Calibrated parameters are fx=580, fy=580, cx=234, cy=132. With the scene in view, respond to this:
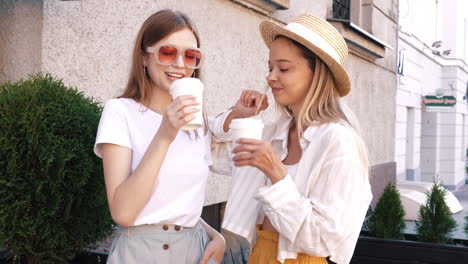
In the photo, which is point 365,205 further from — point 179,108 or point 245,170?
point 179,108

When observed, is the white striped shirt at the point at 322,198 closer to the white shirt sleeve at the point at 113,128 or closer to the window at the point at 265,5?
the white shirt sleeve at the point at 113,128

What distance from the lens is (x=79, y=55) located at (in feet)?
11.0

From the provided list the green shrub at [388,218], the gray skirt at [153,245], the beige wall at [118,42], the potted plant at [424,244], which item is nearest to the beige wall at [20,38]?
the beige wall at [118,42]

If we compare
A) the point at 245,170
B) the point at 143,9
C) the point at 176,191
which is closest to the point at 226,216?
the point at 245,170

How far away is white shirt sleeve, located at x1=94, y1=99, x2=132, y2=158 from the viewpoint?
192 cm

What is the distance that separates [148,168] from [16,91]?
0.86 m

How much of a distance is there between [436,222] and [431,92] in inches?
591

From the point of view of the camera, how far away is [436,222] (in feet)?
14.5

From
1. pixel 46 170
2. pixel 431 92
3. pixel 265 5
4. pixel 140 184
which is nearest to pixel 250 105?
pixel 140 184

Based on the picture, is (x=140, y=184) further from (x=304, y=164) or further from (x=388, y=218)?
(x=388, y=218)

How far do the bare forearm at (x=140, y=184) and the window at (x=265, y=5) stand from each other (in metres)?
3.39

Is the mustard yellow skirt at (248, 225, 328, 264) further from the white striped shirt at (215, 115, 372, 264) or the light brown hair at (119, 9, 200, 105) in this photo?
the light brown hair at (119, 9, 200, 105)

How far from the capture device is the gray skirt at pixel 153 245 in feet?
6.67

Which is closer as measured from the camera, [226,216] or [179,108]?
[179,108]
